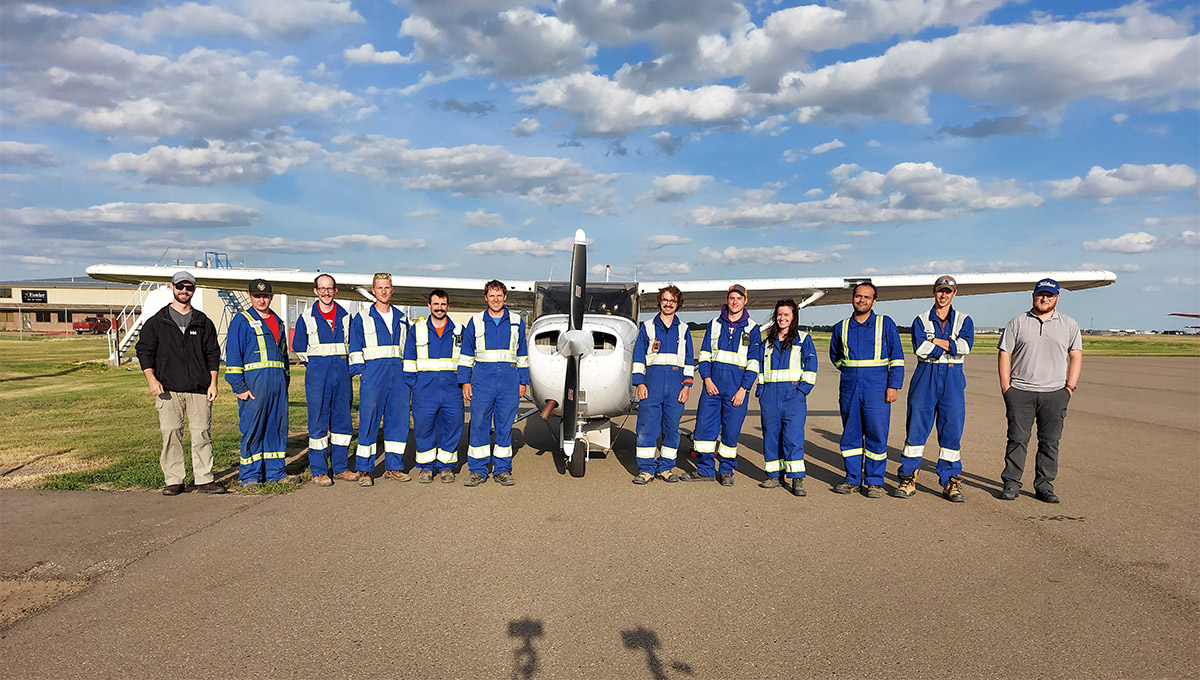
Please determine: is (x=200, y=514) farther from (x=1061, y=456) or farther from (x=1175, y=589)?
(x=1061, y=456)

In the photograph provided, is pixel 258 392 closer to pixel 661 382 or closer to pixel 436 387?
pixel 436 387

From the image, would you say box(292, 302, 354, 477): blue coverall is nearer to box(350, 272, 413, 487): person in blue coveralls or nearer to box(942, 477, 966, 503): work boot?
box(350, 272, 413, 487): person in blue coveralls

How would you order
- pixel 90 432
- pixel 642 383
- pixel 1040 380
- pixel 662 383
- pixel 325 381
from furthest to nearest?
pixel 90 432
pixel 642 383
pixel 662 383
pixel 325 381
pixel 1040 380

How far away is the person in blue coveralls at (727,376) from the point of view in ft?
21.0

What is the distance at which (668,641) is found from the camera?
→ 3.12 metres

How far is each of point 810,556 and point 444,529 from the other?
2.63 meters

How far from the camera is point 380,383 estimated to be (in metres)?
6.41

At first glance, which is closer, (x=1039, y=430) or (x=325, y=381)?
(x=1039, y=430)

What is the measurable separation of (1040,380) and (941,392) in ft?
2.76

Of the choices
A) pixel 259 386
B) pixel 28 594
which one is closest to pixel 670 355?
pixel 259 386

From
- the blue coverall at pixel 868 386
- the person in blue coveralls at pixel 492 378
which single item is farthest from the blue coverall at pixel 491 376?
the blue coverall at pixel 868 386

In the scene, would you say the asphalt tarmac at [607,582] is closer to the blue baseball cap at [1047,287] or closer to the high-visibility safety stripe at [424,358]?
the high-visibility safety stripe at [424,358]

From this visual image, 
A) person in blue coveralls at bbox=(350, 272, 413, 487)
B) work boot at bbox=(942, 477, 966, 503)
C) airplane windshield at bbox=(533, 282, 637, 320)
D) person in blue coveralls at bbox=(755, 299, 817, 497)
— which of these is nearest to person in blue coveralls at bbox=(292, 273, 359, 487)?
Result: person in blue coveralls at bbox=(350, 272, 413, 487)

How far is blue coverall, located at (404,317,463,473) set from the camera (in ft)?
20.8
